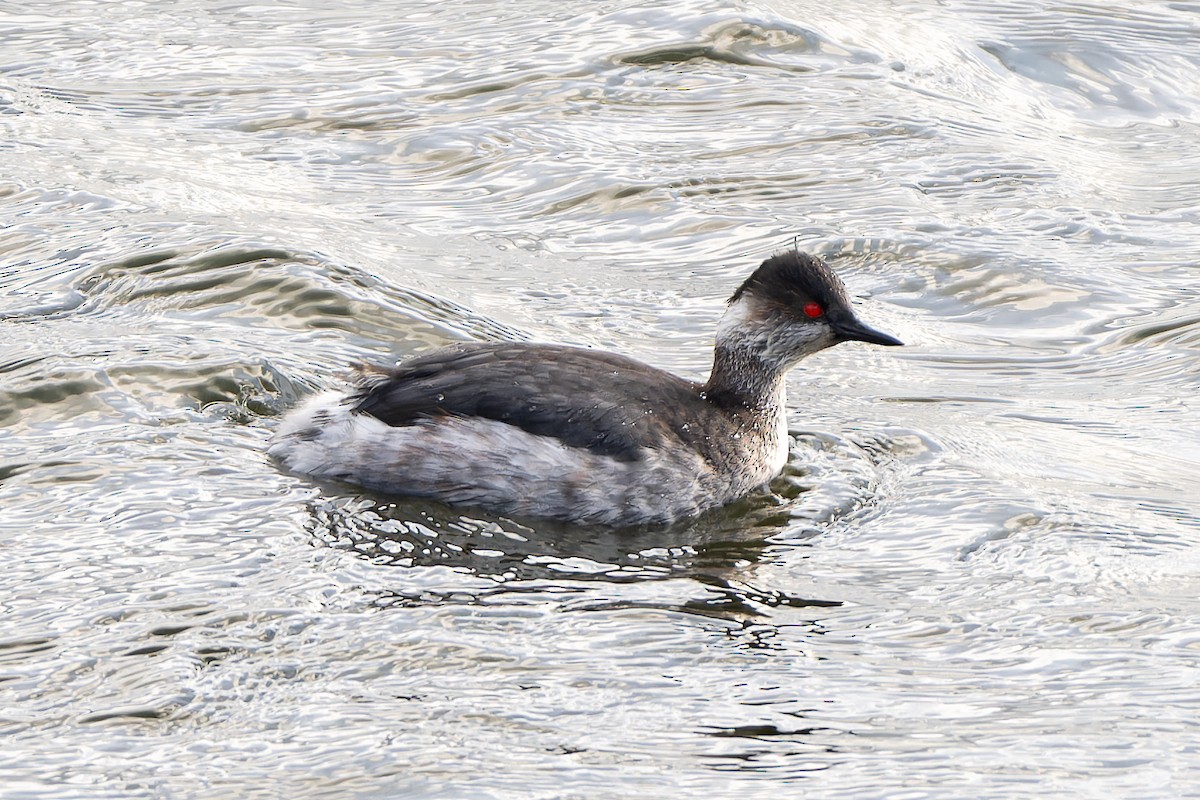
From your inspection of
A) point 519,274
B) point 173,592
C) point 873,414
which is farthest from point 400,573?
point 519,274

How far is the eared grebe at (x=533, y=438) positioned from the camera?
7230mm

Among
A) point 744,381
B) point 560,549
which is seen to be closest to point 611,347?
point 744,381

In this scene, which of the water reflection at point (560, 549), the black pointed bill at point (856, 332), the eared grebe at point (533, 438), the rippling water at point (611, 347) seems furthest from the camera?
the black pointed bill at point (856, 332)

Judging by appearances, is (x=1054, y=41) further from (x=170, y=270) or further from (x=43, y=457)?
(x=43, y=457)

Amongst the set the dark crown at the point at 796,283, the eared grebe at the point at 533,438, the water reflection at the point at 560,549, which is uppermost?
the dark crown at the point at 796,283

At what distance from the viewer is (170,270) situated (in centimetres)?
918

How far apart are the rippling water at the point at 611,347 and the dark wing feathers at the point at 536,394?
1.30 feet

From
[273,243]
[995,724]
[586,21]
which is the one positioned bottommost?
[995,724]

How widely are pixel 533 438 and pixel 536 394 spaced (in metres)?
0.17

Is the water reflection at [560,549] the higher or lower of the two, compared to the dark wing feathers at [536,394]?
lower

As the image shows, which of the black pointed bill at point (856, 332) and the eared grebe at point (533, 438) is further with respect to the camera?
the black pointed bill at point (856, 332)

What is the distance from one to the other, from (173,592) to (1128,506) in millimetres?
3721

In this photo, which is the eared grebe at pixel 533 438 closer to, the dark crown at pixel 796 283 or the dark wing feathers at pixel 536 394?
the dark wing feathers at pixel 536 394

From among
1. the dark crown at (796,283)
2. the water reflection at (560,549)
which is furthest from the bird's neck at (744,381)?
the water reflection at (560,549)
